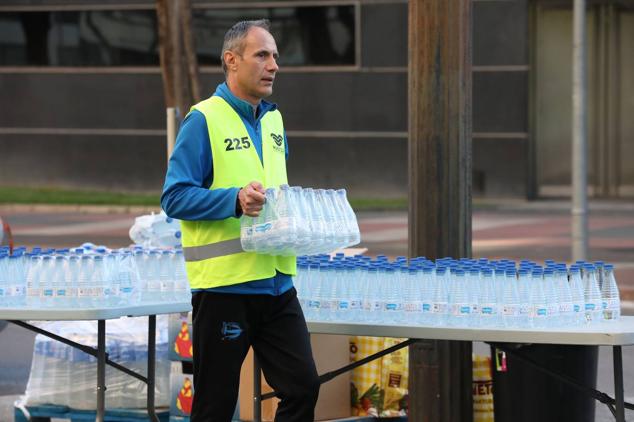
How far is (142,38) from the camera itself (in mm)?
29859

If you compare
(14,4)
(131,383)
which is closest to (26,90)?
(14,4)

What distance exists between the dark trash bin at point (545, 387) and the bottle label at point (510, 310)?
1.41 feet

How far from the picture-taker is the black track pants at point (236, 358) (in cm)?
563

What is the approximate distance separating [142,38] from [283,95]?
339cm

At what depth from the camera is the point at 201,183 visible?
566 centimetres

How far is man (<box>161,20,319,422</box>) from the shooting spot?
5633mm

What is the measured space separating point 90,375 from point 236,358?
289cm

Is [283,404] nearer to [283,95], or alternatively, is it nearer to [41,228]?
[41,228]

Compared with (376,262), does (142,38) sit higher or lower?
higher

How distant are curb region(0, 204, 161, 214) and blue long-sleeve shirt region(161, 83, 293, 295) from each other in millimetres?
20557

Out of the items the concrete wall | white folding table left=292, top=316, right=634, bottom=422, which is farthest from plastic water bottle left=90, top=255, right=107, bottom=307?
the concrete wall

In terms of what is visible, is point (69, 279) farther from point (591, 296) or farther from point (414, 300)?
point (591, 296)

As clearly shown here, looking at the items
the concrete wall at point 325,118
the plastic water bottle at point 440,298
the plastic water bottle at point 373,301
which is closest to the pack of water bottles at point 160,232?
the plastic water bottle at point 373,301

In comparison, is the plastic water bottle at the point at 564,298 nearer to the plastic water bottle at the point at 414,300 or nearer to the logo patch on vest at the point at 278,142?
the plastic water bottle at the point at 414,300
